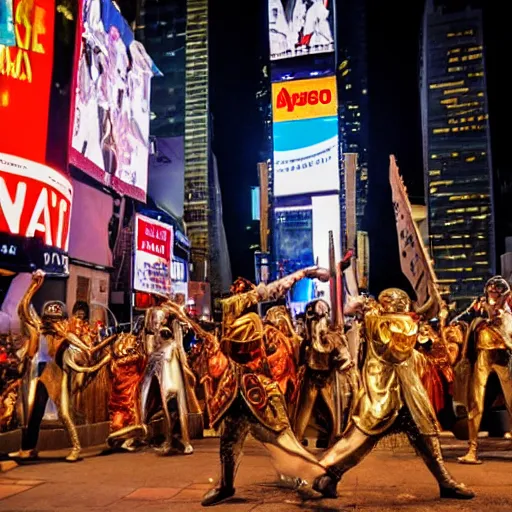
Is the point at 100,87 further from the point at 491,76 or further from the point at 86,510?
the point at 491,76

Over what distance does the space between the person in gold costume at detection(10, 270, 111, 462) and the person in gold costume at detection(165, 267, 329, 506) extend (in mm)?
3324

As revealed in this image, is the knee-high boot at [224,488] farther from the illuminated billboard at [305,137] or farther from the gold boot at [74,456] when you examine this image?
the illuminated billboard at [305,137]

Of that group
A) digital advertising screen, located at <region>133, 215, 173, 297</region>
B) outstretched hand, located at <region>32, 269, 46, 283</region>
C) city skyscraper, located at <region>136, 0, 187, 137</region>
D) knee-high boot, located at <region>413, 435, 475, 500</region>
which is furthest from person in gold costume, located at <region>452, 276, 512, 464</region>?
city skyscraper, located at <region>136, 0, 187, 137</region>

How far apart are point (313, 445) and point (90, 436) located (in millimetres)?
3253

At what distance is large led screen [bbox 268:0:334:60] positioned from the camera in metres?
39.4

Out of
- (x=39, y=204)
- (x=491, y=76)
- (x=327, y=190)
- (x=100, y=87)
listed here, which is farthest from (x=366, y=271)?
(x=39, y=204)

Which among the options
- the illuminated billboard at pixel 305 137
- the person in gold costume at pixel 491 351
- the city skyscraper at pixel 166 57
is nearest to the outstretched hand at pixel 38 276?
the person in gold costume at pixel 491 351

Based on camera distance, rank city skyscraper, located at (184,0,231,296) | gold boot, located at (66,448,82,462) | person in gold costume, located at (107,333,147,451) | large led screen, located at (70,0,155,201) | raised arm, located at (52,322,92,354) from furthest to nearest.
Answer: city skyscraper, located at (184,0,231,296), large led screen, located at (70,0,155,201), person in gold costume, located at (107,333,147,451), raised arm, located at (52,322,92,354), gold boot, located at (66,448,82,462)

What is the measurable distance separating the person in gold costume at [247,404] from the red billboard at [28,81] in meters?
11.6

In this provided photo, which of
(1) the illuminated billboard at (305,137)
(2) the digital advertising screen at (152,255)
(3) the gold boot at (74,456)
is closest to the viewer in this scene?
(3) the gold boot at (74,456)

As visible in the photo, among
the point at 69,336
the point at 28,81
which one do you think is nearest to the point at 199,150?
the point at 28,81

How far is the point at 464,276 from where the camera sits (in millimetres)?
33188

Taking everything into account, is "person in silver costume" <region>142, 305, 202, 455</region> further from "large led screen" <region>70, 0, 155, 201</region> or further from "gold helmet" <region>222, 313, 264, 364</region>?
"large led screen" <region>70, 0, 155, 201</region>

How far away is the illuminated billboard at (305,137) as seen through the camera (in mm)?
37969
